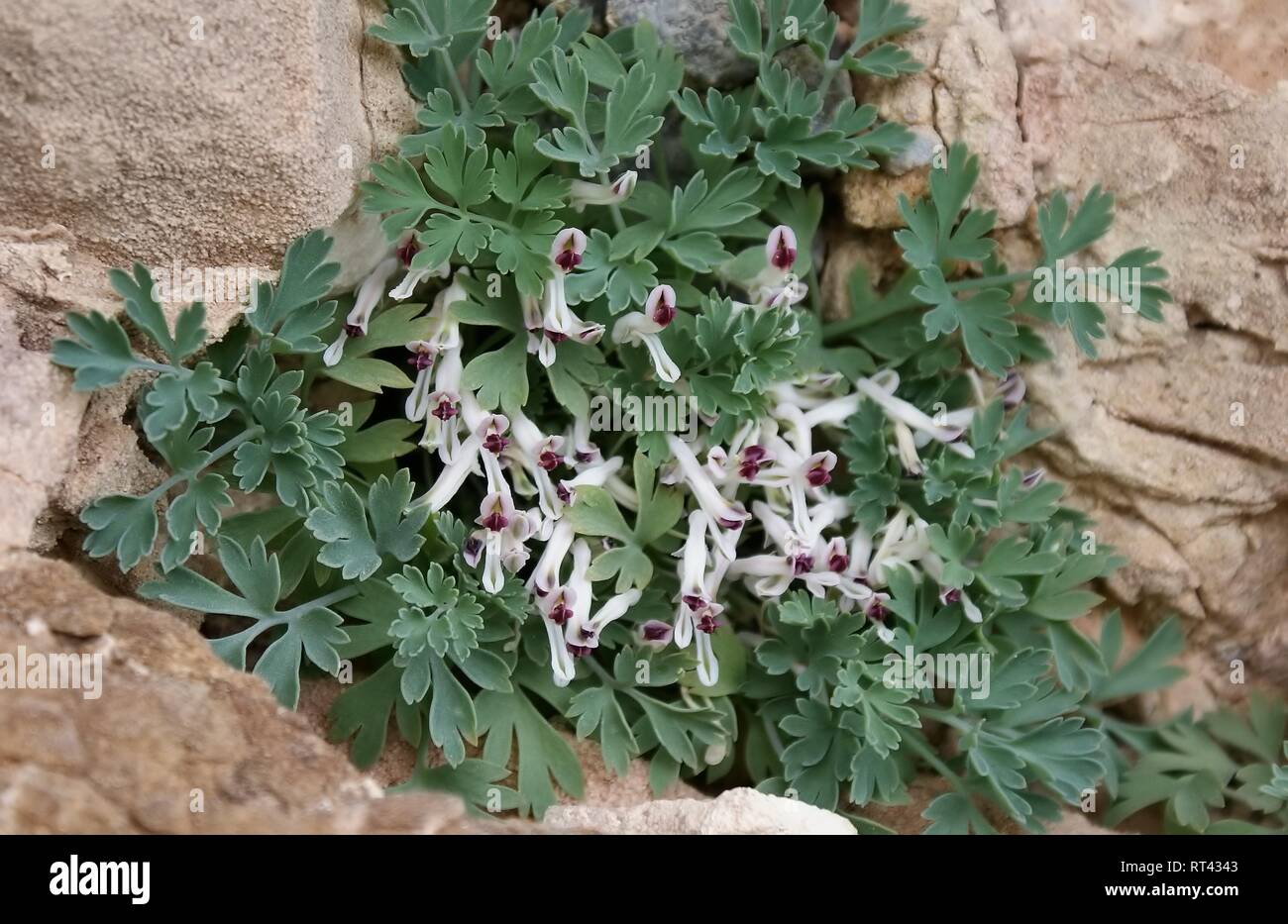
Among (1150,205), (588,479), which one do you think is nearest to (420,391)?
(588,479)

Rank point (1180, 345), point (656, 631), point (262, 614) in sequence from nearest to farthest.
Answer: point (262, 614)
point (656, 631)
point (1180, 345)

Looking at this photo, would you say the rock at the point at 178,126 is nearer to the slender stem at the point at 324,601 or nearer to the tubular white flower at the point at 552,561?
the slender stem at the point at 324,601

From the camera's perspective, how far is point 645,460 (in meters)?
3.30

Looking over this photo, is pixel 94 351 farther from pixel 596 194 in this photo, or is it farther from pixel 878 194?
pixel 878 194

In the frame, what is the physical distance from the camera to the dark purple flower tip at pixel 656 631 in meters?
3.26

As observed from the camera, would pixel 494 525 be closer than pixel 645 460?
Yes

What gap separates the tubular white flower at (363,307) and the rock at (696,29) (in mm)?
1057

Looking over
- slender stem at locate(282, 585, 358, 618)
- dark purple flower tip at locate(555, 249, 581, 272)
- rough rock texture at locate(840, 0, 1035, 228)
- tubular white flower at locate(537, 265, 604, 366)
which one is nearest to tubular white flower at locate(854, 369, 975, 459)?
rough rock texture at locate(840, 0, 1035, 228)

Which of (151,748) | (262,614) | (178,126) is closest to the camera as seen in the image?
(151,748)

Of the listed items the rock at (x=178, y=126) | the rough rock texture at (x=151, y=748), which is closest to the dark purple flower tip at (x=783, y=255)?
the rock at (x=178, y=126)

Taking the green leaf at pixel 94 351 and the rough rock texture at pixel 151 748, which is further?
the green leaf at pixel 94 351

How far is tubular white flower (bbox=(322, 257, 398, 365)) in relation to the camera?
319 centimetres

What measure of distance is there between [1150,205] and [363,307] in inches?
102
